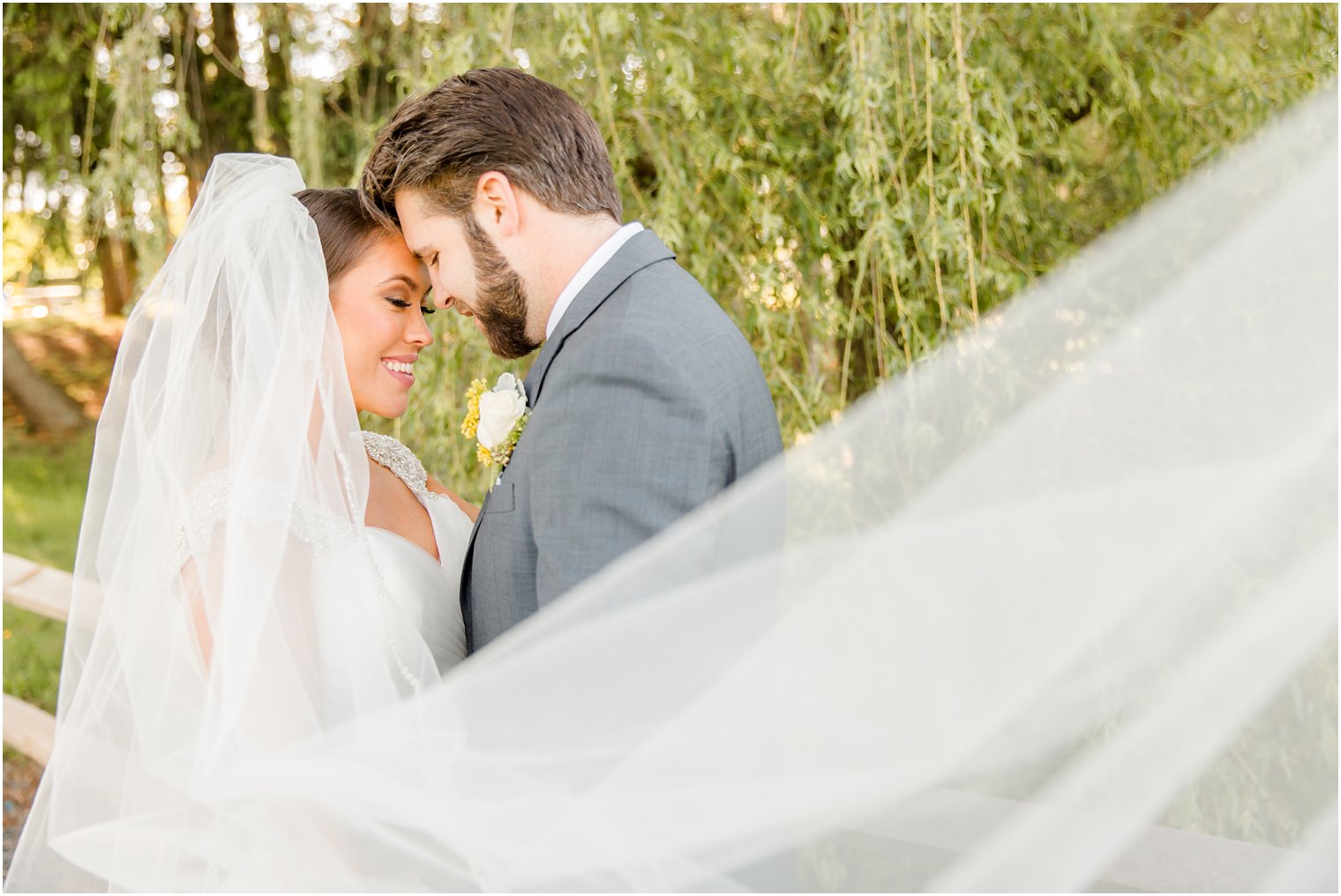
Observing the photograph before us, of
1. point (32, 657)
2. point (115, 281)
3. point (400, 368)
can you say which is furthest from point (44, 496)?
point (400, 368)

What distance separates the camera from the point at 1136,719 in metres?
1.01

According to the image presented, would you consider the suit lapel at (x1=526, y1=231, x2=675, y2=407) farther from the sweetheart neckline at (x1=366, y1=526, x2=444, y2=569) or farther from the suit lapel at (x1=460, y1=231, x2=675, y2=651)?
the sweetheart neckline at (x1=366, y1=526, x2=444, y2=569)

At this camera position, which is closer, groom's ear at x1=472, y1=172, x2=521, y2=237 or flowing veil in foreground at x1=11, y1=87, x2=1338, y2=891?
flowing veil in foreground at x1=11, y1=87, x2=1338, y2=891

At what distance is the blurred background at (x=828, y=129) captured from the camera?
2.33 meters

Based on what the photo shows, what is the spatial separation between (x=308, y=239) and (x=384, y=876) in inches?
38.3

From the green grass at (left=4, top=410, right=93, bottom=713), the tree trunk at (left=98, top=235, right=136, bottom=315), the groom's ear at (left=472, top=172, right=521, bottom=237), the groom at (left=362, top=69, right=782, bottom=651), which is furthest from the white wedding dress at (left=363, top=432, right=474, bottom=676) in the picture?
the tree trunk at (left=98, top=235, right=136, bottom=315)

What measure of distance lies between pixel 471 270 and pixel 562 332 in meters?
0.19

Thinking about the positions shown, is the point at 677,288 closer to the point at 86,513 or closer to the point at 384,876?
the point at 384,876

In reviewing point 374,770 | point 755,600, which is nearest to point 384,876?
point 374,770

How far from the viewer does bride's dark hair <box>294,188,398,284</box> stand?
1.87 m

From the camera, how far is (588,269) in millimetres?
1564

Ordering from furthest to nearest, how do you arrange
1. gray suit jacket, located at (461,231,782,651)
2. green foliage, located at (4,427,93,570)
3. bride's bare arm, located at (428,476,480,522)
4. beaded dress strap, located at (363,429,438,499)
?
1. green foliage, located at (4,427,93,570)
2. bride's bare arm, located at (428,476,480,522)
3. beaded dress strap, located at (363,429,438,499)
4. gray suit jacket, located at (461,231,782,651)

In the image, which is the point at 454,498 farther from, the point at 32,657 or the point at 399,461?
the point at 32,657

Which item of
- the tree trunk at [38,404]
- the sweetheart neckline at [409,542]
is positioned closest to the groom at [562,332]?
the sweetheart neckline at [409,542]
